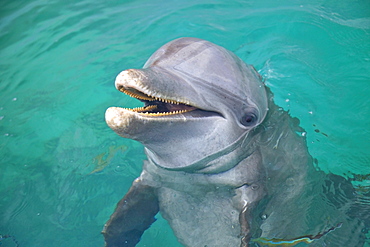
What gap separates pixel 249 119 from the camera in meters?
4.41

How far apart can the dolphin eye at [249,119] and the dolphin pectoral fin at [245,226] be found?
949 millimetres

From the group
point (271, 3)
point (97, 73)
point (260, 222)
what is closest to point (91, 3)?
point (97, 73)

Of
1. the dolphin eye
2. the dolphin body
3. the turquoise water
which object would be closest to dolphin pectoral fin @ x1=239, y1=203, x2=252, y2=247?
the dolphin body

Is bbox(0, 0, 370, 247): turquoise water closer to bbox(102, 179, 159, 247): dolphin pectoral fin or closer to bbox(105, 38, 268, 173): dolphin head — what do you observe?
bbox(102, 179, 159, 247): dolphin pectoral fin

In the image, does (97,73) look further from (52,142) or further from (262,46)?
(262,46)

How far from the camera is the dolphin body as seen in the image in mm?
3934

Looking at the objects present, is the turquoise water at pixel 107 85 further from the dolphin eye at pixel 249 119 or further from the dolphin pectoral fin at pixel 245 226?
the dolphin eye at pixel 249 119

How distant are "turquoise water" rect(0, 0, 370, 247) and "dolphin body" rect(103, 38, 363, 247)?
0.47 meters

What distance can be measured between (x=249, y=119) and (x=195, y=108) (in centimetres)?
76

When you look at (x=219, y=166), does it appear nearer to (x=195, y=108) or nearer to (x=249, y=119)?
(x=249, y=119)

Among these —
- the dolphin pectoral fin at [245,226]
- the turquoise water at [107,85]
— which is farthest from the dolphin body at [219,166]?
the turquoise water at [107,85]

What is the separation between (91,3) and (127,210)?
8.22m

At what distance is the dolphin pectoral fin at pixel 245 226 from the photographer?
4195 mm

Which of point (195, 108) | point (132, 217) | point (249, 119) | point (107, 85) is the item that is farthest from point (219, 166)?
point (107, 85)
